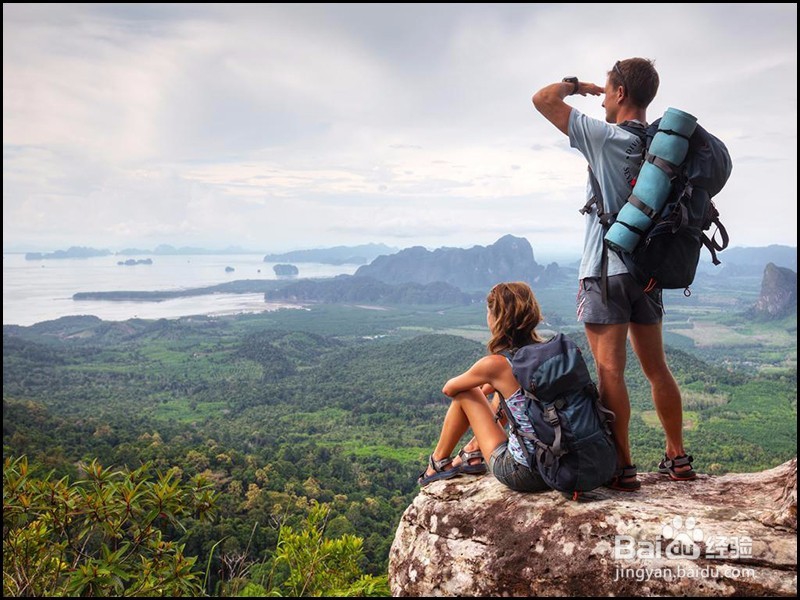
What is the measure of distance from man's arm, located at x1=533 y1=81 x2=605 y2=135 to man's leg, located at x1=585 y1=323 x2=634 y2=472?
41.1 inches

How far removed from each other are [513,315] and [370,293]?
145586mm

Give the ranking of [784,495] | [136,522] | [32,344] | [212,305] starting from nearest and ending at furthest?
[784,495]
[136,522]
[32,344]
[212,305]

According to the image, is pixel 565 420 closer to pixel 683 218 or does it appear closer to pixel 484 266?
pixel 683 218

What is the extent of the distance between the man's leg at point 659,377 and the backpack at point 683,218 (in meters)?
0.38

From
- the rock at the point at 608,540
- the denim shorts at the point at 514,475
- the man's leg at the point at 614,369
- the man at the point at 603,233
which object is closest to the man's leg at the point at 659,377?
the man at the point at 603,233

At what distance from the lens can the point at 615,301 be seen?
2.88 metres

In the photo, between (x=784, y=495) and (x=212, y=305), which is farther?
(x=212, y=305)

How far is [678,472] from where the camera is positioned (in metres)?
3.31

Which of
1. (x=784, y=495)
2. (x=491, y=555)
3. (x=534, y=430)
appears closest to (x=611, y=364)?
(x=534, y=430)

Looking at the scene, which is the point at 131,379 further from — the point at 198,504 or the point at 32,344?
the point at 198,504

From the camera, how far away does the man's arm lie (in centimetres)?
294

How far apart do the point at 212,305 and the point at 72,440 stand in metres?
114

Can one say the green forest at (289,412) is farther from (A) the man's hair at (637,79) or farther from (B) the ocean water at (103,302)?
(B) the ocean water at (103,302)

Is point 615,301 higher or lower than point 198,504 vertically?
higher
